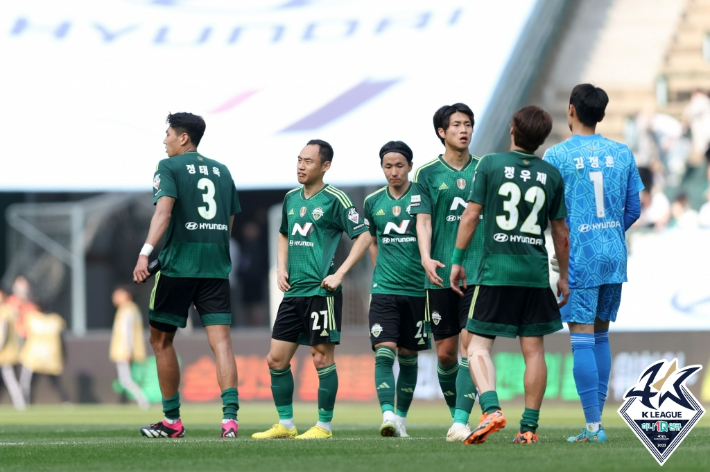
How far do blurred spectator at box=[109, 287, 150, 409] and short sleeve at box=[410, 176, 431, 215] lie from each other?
10807mm

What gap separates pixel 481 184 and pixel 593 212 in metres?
0.92

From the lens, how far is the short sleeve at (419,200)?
28.3 ft

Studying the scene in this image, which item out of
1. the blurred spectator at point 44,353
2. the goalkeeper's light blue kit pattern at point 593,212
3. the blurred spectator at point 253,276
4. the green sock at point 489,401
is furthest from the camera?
the blurred spectator at point 253,276

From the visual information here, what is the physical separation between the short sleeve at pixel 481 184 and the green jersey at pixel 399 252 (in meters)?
1.92

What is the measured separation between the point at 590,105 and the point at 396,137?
33.8 feet

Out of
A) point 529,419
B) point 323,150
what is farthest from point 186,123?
point 529,419

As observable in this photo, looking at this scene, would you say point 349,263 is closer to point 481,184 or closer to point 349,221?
point 349,221

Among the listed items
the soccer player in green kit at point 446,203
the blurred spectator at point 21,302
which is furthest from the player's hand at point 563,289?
the blurred spectator at point 21,302

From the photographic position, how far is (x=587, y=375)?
750 cm

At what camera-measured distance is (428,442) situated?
759cm

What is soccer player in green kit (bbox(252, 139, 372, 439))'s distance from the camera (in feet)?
28.9

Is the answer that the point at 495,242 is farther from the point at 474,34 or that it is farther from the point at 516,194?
the point at 474,34

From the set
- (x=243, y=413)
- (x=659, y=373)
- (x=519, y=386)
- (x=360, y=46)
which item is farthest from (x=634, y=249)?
(x=659, y=373)

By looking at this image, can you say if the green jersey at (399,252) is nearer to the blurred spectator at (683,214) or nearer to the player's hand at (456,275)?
the player's hand at (456,275)
